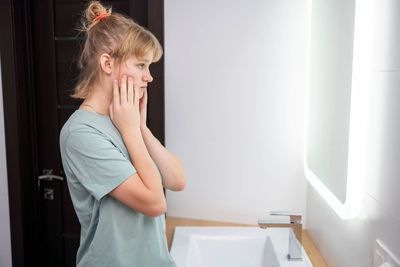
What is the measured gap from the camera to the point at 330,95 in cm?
128

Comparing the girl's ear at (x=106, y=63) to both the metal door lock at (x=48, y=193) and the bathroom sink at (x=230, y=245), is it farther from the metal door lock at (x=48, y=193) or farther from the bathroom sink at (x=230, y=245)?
the metal door lock at (x=48, y=193)

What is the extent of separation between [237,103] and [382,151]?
2.73 feet

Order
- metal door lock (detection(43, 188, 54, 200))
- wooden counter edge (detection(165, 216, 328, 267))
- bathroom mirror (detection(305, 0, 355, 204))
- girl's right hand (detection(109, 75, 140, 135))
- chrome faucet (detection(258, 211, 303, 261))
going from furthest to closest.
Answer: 1. metal door lock (detection(43, 188, 54, 200))
2. wooden counter edge (detection(165, 216, 328, 267))
3. chrome faucet (detection(258, 211, 303, 261))
4. bathroom mirror (detection(305, 0, 355, 204))
5. girl's right hand (detection(109, 75, 140, 135))

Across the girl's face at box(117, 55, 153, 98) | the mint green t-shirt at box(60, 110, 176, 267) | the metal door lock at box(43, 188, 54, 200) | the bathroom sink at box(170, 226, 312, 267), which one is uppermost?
the girl's face at box(117, 55, 153, 98)

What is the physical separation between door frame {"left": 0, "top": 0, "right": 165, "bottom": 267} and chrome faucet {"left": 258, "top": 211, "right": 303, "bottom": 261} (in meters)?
0.70

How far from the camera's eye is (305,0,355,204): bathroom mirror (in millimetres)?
1127

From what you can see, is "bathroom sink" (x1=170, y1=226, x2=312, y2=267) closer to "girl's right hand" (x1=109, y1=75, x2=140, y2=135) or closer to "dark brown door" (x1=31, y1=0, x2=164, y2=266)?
"dark brown door" (x1=31, y1=0, x2=164, y2=266)

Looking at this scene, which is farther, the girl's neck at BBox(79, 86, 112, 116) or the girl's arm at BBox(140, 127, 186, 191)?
the girl's arm at BBox(140, 127, 186, 191)

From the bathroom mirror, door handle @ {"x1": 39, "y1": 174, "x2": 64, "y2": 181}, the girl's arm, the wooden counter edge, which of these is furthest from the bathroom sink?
door handle @ {"x1": 39, "y1": 174, "x2": 64, "y2": 181}

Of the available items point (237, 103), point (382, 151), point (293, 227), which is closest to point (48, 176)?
point (237, 103)

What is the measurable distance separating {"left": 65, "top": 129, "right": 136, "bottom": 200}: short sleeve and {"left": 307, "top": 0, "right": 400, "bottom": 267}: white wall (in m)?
0.60

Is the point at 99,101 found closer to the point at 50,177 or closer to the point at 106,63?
the point at 106,63

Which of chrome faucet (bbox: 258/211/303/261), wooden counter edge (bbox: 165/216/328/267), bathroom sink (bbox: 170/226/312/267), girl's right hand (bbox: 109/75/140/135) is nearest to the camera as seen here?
girl's right hand (bbox: 109/75/140/135)

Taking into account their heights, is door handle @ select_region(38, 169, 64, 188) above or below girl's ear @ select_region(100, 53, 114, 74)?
below
